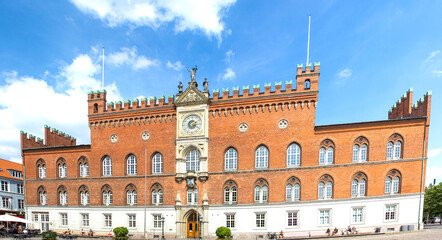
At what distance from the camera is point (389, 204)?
80.2 feet

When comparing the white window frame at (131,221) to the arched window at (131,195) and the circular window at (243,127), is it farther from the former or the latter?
the circular window at (243,127)

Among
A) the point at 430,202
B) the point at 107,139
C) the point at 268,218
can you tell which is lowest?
the point at 268,218

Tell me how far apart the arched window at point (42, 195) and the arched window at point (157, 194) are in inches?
714

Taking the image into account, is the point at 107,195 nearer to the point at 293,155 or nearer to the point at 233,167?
the point at 233,167

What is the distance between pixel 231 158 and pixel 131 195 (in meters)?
15.2

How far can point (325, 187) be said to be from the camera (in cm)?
2594

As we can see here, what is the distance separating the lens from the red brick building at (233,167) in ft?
81.6

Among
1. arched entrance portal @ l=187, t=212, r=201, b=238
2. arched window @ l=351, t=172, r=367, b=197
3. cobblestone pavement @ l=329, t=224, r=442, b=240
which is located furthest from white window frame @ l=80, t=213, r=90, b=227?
arched window @ l=351, t=172, r=367, b=197

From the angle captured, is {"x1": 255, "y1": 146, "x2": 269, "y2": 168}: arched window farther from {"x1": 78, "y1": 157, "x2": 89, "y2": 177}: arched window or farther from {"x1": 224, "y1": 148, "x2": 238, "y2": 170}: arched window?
{"x1": 78, "y1": 157, "x2": 89, "y2": 177}: arched window

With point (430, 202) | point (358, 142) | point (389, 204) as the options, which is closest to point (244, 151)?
point (358, 142)

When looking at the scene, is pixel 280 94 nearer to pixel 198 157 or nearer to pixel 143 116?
pixel 198 157

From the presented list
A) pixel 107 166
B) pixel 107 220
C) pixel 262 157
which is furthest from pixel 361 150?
pixel 107 220

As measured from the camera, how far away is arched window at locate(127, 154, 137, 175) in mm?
31484

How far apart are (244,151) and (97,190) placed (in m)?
22.1
